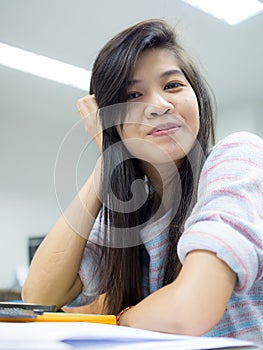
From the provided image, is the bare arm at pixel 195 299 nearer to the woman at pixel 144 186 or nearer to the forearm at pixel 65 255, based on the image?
the woman at pixel 144 186

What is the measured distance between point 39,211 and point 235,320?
426 cm

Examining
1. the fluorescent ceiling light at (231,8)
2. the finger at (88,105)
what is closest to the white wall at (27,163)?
the fluorescent ceiling light at (231,8)

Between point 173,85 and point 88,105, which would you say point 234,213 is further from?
point 88,105

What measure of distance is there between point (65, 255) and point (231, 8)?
2.47 meters

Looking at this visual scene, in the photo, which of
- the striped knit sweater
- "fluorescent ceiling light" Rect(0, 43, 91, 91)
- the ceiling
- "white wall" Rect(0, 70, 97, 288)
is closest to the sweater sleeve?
the striped knit sweater

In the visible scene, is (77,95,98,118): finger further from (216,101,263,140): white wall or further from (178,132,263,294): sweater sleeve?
(216,101,263,140): white wall

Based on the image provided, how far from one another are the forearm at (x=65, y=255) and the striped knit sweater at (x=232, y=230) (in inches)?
4.1

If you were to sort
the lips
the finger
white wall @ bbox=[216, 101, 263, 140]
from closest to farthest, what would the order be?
1. the lips
2. the finger
3. white wall @ bbox=[216, 101, 263, 140]

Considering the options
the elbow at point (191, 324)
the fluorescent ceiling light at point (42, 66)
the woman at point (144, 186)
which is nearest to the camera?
the elbow at point (191, 324)

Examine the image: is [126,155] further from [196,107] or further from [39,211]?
[39,211]

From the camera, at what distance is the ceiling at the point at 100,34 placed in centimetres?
287

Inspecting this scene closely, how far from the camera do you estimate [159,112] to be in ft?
2.25

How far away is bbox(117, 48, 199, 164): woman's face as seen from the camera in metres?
0.68

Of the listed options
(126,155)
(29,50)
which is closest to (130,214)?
(126,155)
